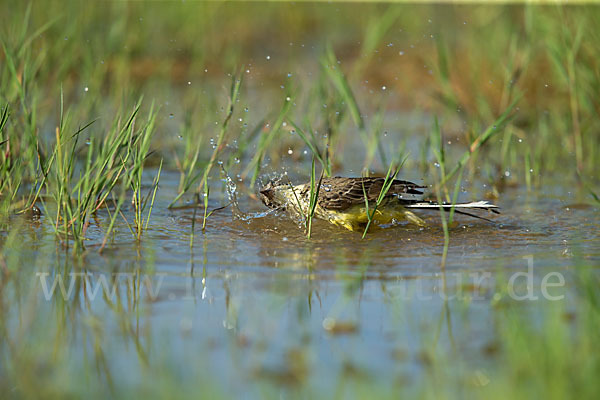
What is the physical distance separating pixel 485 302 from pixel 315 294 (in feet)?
2.97

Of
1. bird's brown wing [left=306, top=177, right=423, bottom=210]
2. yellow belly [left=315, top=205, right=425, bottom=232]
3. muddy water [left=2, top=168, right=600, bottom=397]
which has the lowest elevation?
muddy water [left=2, top=168, right=600, bottom=397]

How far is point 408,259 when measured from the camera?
541 cm

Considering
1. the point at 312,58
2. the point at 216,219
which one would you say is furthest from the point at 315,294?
the point at 312,58

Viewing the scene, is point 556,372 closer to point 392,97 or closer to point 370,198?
point 370,198

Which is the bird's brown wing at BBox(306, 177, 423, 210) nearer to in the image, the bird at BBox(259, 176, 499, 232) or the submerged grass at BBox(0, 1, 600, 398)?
the bird at BBox(259, 176, 499, 232)

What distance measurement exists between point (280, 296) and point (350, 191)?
1.89 meters

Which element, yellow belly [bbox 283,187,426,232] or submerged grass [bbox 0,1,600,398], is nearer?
submerged grass [bbox 0,1,600,398]

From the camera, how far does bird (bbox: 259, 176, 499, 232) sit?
6.35 m

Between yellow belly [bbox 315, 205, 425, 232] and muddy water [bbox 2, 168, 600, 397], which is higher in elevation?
yellow belly [bbox 315, 205, 425, 232]

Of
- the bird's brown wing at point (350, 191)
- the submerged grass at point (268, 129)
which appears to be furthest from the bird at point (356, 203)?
the submerged grass at point (268, 129)

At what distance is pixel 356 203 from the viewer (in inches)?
252

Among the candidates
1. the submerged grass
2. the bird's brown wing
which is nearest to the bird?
the bird's brown wing

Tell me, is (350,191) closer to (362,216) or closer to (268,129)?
(362,216)

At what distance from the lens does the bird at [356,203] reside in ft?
20.8
